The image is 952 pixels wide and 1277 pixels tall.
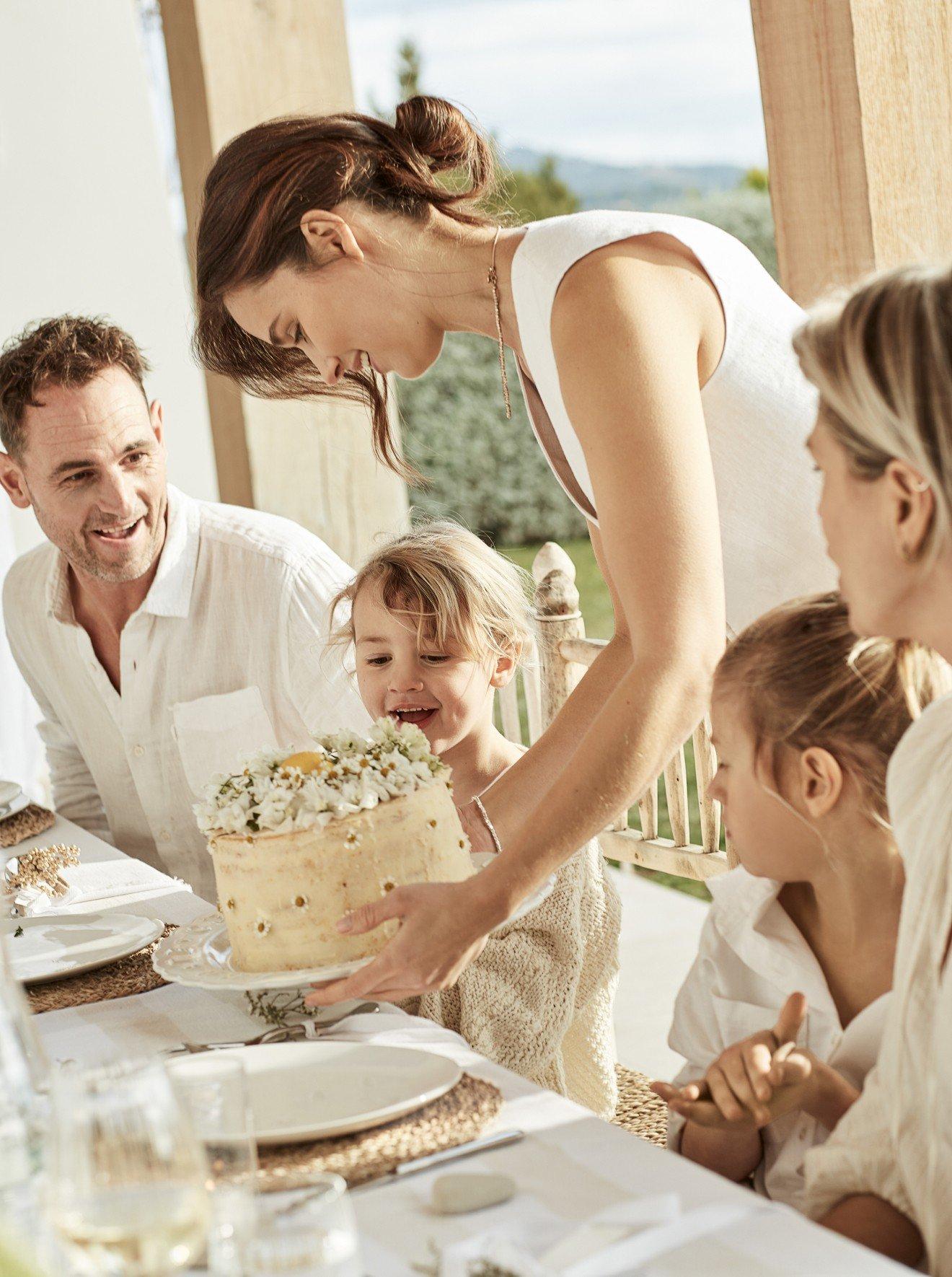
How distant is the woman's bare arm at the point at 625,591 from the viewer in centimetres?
140

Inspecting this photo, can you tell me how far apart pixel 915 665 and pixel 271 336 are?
0.99 meters

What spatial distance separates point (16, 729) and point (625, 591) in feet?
12.1

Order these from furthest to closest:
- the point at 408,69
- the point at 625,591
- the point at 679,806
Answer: the point at 408,69 → the point at 679,806 → the point at 625,591

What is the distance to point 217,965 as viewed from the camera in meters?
1.58

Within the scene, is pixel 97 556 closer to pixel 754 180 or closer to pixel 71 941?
pixel 71 941

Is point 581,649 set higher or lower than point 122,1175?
higher

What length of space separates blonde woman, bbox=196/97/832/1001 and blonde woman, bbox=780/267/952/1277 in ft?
0.95

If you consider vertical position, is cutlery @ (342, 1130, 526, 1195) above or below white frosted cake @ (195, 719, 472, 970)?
below

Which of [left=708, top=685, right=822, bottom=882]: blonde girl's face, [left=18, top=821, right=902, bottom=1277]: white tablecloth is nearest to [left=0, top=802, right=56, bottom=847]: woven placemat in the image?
[left=18, top=821, right=902, bottom=1277]: white tablecloth

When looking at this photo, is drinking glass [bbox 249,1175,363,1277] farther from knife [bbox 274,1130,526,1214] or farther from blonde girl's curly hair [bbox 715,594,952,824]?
blonde girl's curly hair [bbox 715,594,952,824]

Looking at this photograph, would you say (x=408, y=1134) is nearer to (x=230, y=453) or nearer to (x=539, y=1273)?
(x=539, y=1273)

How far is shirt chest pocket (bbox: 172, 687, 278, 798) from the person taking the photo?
2.88 meters

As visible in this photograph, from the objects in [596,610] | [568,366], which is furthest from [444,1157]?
[596,610]

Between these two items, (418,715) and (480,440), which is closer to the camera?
(418,715)
